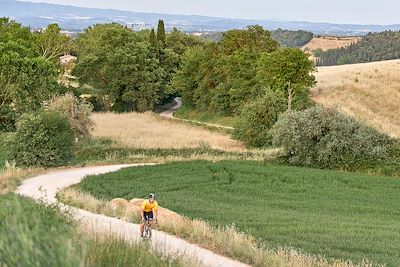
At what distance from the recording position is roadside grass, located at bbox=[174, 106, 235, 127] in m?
73.2

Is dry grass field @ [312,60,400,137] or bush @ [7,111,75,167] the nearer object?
bush @ [7,111,75,167]

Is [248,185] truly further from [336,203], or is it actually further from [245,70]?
[245,70]

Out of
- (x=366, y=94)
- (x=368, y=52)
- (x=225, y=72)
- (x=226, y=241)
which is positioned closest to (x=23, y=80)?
(x=225, y=72)

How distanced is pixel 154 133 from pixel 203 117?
18.7m

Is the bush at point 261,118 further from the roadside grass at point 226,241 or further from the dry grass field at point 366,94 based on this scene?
the roadside grass at point 226,241

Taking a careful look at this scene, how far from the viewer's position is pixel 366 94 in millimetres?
69875

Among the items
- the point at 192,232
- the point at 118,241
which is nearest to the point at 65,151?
the point at 192,232

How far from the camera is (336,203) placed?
26172 mm

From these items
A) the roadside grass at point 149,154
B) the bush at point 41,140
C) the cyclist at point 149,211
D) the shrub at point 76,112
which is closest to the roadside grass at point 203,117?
the shrub at point 76,112

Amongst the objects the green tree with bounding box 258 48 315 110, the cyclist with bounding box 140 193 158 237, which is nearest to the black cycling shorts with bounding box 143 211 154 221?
the cyclist with bounding box 140 193 158 237

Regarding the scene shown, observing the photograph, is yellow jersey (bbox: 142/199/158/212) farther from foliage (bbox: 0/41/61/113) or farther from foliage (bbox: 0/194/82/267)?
foliage (bbox: 0/41/61/113)

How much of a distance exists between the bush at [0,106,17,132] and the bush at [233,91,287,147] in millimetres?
23282

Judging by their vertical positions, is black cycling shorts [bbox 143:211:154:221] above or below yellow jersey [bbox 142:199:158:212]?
below

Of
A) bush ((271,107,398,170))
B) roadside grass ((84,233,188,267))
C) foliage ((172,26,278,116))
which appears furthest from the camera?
foliage ((172,26,278,116))
